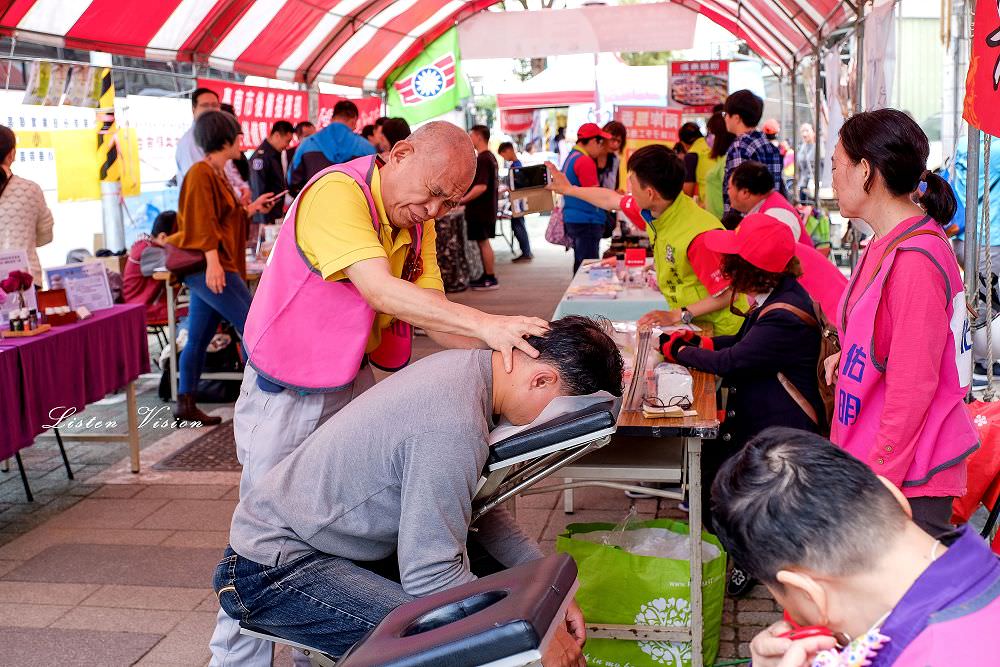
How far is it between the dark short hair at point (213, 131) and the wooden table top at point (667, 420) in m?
3.16

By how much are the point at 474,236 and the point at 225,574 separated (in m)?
8.67

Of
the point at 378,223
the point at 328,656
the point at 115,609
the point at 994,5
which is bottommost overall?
the point at 115,609

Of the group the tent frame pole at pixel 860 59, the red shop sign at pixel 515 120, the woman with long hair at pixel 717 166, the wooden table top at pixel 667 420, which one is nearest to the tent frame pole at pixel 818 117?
the woman with long hair at pixel 717 166

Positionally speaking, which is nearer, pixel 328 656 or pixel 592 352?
pixel 592 352

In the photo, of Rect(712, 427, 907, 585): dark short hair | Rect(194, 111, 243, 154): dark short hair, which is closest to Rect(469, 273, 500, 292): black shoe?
Rect(194, 111, 243, 154): dark short hair

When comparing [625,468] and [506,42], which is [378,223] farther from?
[506,42]

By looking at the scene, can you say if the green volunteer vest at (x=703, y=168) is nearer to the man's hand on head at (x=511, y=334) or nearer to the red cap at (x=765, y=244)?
the red cap at (x=765, y=244)

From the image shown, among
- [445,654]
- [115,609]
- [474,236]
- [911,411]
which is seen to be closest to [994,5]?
[911,411]

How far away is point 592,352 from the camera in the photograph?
75.2 inches

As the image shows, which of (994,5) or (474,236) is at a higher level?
(994,5)

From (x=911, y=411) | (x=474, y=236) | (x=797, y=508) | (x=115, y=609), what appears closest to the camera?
(x=797, y=508)

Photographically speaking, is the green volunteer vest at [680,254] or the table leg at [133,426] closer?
the green volunteer vest at [680,254]

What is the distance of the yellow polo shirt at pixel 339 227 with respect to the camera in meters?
2.36

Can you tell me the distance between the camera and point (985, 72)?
269cm
